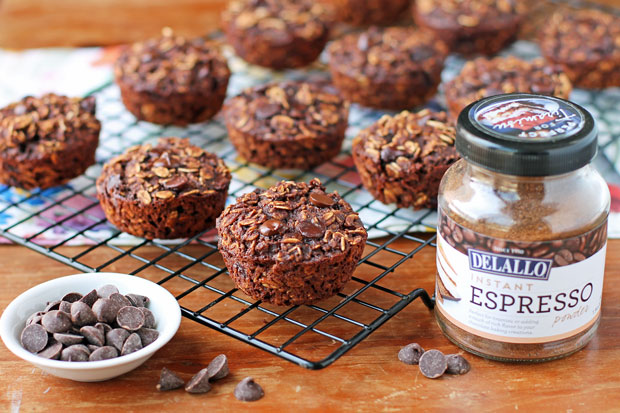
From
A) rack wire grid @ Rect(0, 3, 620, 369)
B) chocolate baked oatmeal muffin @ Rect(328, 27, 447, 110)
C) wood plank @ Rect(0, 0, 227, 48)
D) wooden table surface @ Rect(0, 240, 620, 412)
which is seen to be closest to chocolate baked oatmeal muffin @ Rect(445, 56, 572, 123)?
chocolate baked oatmeal muffin @ Rect(328, 27, 447, 110)

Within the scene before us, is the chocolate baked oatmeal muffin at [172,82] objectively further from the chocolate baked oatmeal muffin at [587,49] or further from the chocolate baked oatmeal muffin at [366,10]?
the chocolate baked oatmeal muffin at [587,49]

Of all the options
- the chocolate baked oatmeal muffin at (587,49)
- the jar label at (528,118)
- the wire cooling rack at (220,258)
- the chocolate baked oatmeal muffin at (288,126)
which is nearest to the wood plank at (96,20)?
the wire cooling rack at (220,258)

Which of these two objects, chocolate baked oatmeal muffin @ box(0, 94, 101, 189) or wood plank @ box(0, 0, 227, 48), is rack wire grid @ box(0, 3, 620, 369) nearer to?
chocolate baked oatmeal muffin @ box(0, 94, 101, 189)

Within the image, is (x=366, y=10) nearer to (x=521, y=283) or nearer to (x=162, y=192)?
(x=162, y=192)

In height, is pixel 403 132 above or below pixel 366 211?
above

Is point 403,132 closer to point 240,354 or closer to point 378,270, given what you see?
point 378,270

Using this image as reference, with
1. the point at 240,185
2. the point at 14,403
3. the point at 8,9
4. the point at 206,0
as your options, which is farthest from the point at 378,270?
the point at 8,9

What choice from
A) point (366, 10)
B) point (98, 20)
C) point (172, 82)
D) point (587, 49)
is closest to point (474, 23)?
point (587, 49)
